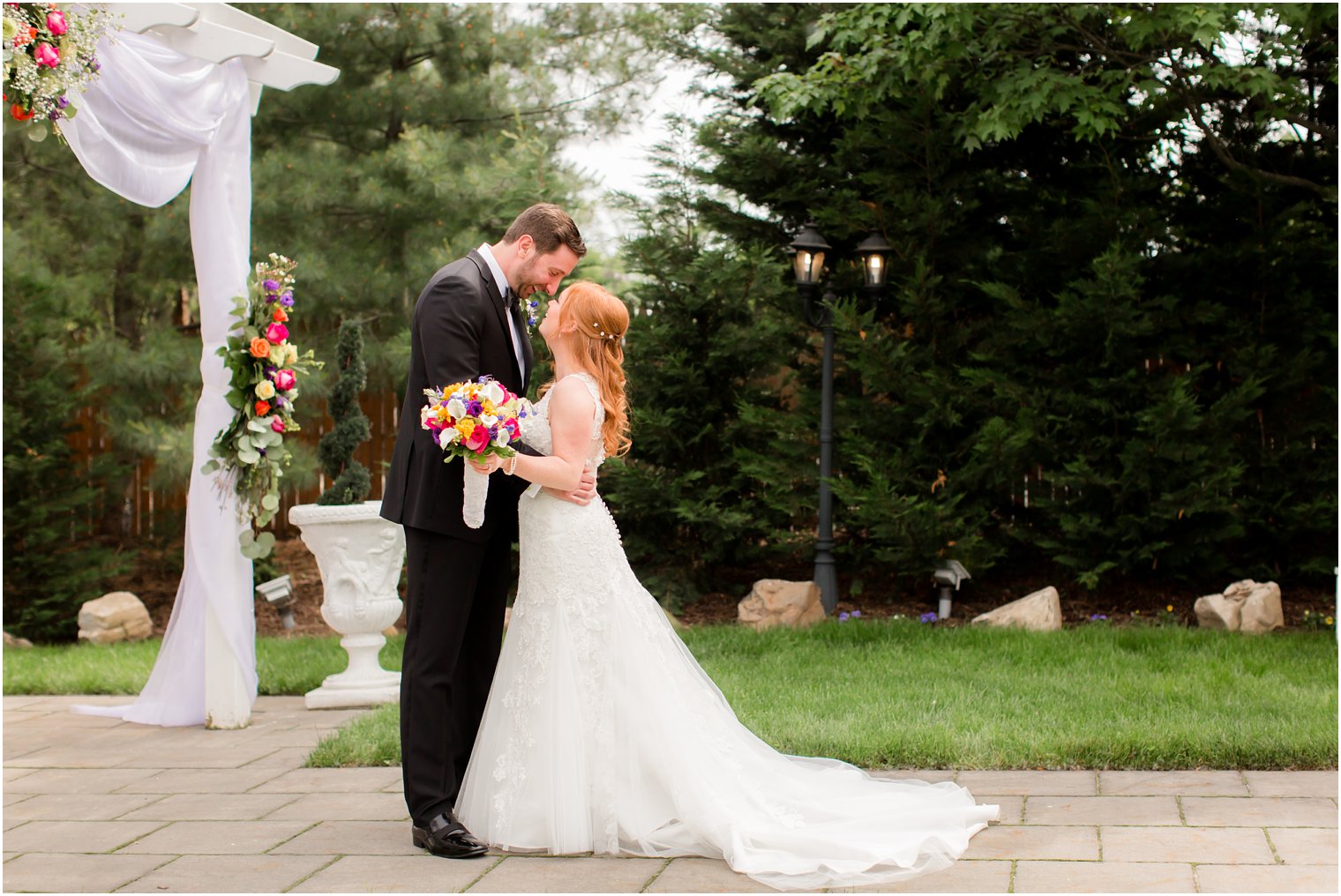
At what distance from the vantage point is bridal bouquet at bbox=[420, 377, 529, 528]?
3461 millimetres

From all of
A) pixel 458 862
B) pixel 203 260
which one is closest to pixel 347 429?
pixel 203 260

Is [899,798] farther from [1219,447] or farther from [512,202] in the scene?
[512,202]

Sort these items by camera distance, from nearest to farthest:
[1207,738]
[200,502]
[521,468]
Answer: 1. [521,468]
2. [1207,738]
3. [200,502]

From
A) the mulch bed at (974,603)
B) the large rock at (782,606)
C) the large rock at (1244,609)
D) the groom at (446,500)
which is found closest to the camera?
the groom at (446,500)

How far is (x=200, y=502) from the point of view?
584cm

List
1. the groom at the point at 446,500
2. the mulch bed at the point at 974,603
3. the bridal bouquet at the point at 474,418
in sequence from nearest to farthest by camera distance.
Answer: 1. the bridal bouquet at the point at 474,418
2. the groom at the point at 446,500
3. the mulch bed at the point at 974,603

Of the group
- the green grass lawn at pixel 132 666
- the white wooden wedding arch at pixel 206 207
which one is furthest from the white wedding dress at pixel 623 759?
the green grass lawn at pixel 132 666

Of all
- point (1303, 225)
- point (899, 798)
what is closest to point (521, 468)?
point (899, 798)

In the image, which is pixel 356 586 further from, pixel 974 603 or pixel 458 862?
pixel 974 603

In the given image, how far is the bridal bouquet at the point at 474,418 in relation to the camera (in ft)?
11.4

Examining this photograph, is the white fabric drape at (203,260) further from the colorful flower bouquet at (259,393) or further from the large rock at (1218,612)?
the large rock at (1218,612)

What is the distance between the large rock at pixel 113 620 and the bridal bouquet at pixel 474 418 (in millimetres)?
6955

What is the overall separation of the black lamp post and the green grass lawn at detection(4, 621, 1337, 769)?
2.76 ft

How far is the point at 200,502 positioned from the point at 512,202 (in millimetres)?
3767
